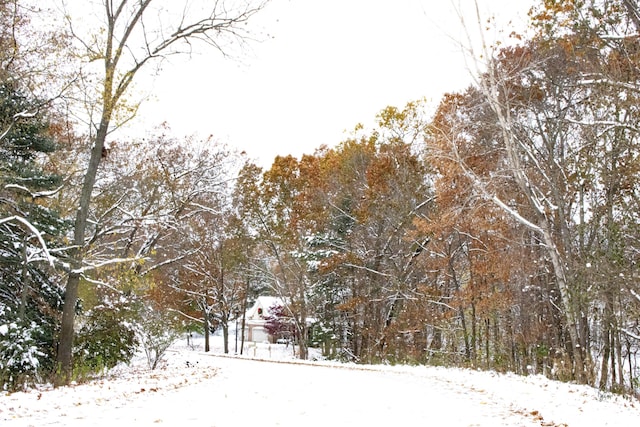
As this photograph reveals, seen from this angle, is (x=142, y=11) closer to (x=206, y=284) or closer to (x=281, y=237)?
(x=281, y=237)

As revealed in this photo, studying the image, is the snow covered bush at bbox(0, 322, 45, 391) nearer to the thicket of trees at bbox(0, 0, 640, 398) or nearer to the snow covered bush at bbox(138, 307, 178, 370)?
the thicket of trees at bbox(0, 0, 640, 398)

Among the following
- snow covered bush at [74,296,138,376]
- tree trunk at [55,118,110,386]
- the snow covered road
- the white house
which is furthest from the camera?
the white house

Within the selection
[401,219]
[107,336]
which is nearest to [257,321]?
[401,219]

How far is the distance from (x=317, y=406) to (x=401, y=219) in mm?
16878

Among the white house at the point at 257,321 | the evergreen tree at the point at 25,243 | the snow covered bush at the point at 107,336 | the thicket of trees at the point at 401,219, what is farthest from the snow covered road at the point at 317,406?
the white house at the point at 257,321

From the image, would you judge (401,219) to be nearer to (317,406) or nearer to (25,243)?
(25,243)

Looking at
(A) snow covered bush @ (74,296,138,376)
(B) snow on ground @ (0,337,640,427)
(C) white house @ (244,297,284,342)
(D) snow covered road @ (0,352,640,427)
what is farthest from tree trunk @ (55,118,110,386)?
(C) white house @ (244,297,284,342)

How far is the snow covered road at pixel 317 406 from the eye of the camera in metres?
5.93

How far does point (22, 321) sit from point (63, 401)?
637 cm

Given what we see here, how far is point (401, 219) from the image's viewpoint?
2342cm

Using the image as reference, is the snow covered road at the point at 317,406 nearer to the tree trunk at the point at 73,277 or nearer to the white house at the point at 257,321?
the tree trunk at the point at 73,277

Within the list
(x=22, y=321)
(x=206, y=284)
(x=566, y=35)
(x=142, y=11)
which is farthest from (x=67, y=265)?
(x=206, y=284)

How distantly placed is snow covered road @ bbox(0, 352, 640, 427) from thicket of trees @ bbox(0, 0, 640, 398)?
96.6 inches

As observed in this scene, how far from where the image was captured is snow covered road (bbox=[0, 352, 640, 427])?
5930mm
